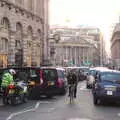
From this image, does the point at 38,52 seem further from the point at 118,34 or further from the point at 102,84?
the point at 118,34

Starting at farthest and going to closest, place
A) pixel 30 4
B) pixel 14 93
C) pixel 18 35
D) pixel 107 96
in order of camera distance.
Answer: pixel 30 4 → pixel 18 35 → pixel 14 93 → pixel 107 96

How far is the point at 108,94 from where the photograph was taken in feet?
60.1

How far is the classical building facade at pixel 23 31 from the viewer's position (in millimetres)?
48812

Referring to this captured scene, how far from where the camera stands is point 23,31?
54.1 meters

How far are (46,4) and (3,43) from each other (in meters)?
20.4

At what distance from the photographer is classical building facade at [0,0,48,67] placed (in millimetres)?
→ 48812

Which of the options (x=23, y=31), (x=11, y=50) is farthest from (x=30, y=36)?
(x=11, y=50)

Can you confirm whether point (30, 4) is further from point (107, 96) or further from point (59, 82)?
point (107, 96)

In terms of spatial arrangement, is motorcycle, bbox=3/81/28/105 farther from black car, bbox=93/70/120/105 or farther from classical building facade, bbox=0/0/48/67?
classical building facade, bbox=0/0/48/67

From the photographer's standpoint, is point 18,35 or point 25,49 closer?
point 18,35

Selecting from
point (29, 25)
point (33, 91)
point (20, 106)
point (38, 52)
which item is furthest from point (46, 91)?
point (38, 52)

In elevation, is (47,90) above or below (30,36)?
below

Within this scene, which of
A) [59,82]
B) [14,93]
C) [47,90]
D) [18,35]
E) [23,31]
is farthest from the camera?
[23,31]

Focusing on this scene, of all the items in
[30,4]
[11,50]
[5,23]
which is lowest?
[11,50]
